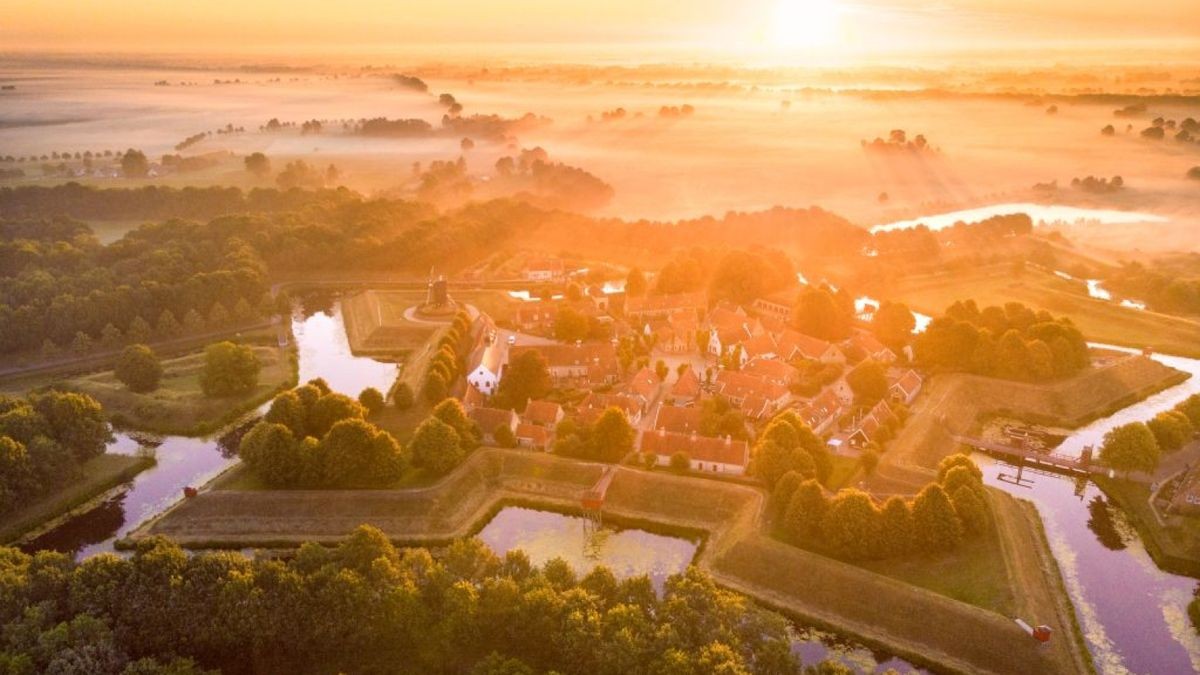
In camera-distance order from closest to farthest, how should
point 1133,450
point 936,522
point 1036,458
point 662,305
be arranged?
1. point 936,522
2. point 1133,450
3. point 1036,458
4. point 662,305

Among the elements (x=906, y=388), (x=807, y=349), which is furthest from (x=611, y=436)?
(x=906, y=388)

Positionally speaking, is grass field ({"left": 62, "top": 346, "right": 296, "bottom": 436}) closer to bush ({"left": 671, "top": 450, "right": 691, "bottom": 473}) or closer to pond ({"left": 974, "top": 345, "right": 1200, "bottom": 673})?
bush ({"left": 671, "top": 450, "right": 691, "bottom": 473})

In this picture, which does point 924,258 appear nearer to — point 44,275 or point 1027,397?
point 1027,397

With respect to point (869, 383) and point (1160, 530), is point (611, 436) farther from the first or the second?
point (1160, 530)

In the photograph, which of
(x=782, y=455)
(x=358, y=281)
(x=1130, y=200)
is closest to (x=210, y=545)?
(x=782, y=455)

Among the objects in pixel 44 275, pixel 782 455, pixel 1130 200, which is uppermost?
pixel 1130 200

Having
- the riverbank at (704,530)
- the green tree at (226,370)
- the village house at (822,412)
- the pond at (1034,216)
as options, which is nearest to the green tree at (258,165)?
the green tree at (226,370)

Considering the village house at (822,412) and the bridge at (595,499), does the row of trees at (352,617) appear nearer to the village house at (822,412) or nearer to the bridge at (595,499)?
the bridge at (595,499)
